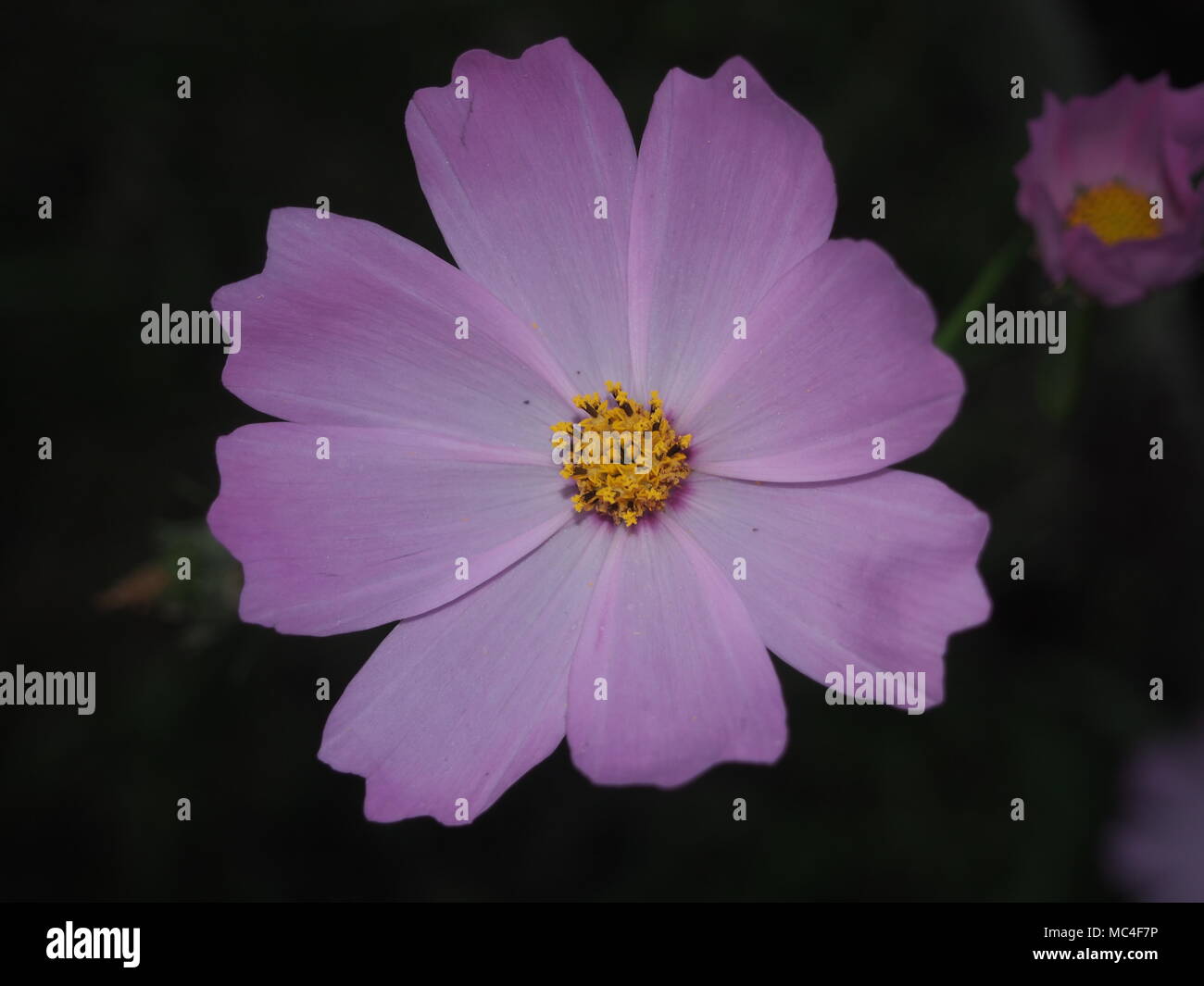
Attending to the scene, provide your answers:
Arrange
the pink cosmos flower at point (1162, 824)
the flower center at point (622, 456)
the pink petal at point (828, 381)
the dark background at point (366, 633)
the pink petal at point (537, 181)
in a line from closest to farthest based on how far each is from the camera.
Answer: the pink petal at point (828, 381) → the pink petal at point (537, 181) → the flower center at point (622, 456) → the dark background at point (366, 633) → the pink cosmos flower at point (1162, 824)

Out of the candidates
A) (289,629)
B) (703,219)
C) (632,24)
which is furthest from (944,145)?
(289,629)

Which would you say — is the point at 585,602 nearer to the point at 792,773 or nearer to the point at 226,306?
the point at 226,306

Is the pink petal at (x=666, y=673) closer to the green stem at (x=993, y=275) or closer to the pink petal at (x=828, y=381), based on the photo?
the pink petal at (x=828, y=381)

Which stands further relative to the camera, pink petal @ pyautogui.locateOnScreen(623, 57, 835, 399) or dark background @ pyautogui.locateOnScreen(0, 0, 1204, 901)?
dark background @ pyautogui.locateOnScreen(0, 0, 1204, 901)

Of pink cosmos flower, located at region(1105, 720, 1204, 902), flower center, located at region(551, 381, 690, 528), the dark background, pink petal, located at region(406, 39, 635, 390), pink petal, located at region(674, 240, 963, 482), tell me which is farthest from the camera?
pink cosmos flower, located at region(1105, 720, 1204, 902)

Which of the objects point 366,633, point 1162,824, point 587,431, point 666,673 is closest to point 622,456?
point 587,431

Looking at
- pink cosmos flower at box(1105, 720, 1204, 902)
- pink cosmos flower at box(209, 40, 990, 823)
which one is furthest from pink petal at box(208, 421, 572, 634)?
pink cosmos flower at box(1105, 720, 1204, 902)

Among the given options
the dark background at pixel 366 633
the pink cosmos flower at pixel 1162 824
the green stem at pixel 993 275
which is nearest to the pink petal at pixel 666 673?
the green stem at pixel 993 275

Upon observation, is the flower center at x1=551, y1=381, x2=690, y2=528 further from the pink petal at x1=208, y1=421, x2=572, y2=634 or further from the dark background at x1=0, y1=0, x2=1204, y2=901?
the dark background at x1=0, y1=0, x2=1204, y2=901
